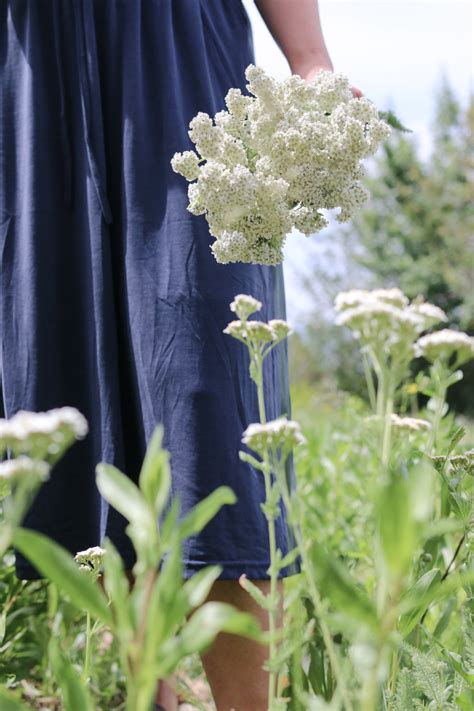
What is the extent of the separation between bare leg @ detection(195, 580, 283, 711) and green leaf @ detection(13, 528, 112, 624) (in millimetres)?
651

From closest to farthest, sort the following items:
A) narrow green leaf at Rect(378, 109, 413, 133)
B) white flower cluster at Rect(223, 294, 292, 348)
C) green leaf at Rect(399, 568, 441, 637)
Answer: white flower cluster at Rect(223, 294, 292, 348)
green leaf at Rect(399, 568, 441, 637)
narrow green leaf at Rect(378, 109, 413, 133)

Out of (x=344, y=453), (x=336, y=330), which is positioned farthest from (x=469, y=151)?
(x=344, y=453)

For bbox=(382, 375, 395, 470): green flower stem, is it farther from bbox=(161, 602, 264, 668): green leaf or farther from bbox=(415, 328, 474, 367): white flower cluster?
bbox=(161, 602, 264, 668): green leaf

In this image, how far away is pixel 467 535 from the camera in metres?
0.88

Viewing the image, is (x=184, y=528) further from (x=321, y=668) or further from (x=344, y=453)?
(x=344, y=453)

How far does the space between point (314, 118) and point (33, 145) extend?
55cm

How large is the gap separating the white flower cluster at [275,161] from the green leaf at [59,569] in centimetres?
36

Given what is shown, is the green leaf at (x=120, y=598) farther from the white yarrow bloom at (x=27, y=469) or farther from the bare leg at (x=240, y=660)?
the bare leg at (x=240, y=660)

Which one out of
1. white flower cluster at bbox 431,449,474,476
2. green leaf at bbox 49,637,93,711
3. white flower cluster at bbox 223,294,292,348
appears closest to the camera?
green leaf at bbox 49,637,93,711

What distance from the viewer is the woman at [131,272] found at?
1057mm

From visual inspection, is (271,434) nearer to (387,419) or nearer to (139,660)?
(387,419)

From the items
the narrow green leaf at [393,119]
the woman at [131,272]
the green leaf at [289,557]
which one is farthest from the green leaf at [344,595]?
the narrow green leaf at [393,119]

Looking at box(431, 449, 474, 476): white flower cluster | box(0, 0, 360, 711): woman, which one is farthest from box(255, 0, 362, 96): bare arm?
box(431, 449, 474, 476): white flower cluster

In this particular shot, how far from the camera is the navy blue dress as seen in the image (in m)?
1.06
